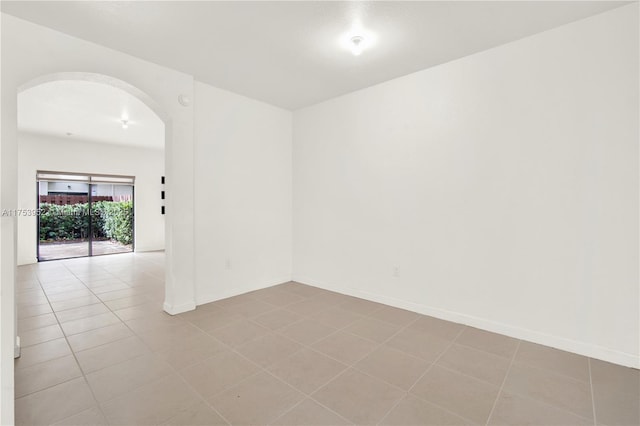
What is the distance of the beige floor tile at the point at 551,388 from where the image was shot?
6.06 ft

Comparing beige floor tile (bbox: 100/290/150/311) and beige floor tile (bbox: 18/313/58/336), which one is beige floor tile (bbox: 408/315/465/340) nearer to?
beige floor tile (bbox: 100/290/150/311)

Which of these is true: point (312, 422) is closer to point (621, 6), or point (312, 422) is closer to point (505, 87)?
point (505, 87)

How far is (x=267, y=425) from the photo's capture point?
65.6 inches

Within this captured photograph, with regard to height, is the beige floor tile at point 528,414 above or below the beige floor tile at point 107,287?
below

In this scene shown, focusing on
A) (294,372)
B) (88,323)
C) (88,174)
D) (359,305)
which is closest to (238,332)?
(294,372)

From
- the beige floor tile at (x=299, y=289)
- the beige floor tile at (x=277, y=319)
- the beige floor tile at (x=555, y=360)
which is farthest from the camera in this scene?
the beige floor tile at (x=299, y=289)

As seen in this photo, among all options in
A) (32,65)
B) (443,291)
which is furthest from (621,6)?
(32,65)

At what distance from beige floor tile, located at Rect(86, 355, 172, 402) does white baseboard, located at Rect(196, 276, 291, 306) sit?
130 centimetres

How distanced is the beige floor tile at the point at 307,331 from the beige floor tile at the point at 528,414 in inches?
58.3

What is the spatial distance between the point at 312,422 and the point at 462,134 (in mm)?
2916

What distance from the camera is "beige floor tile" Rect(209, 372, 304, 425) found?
1736 mm

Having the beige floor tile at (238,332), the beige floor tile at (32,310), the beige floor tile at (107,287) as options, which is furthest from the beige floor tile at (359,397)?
the beige floor tile at (107,287)

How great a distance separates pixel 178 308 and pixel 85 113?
404 cm

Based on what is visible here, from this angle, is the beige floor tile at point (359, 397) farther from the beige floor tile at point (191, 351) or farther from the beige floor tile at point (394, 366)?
the beige floor tile at point (191, 351)
